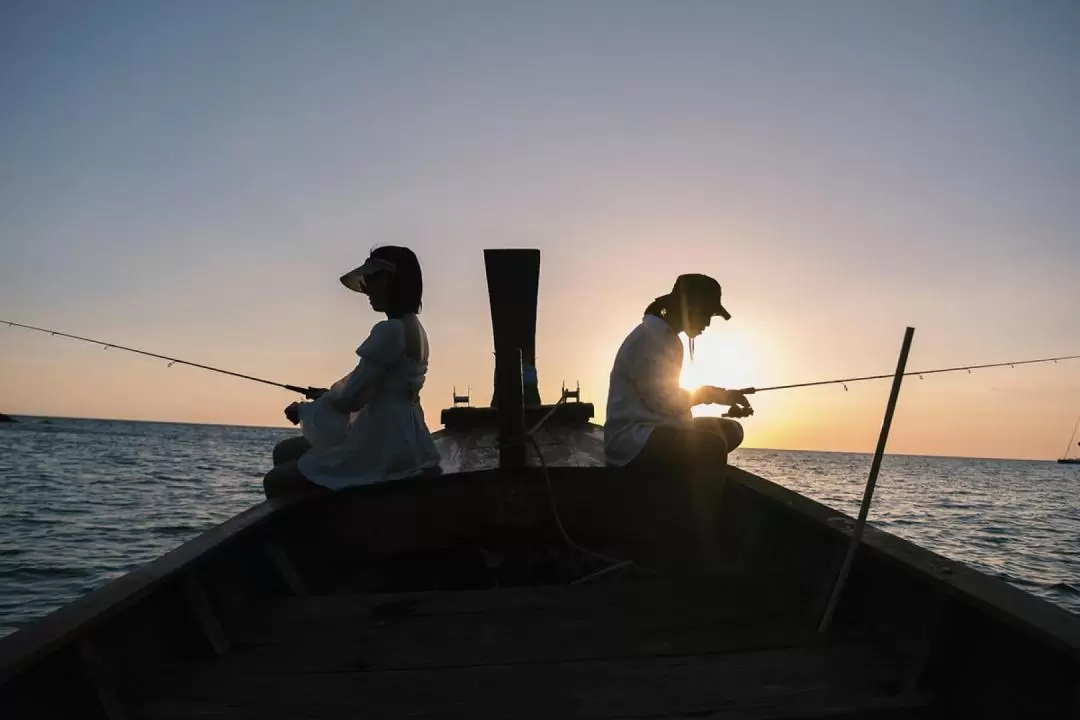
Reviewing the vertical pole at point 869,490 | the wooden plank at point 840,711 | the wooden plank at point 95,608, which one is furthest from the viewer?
the vertical pole at point 869,490

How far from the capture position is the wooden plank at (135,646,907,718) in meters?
2.00

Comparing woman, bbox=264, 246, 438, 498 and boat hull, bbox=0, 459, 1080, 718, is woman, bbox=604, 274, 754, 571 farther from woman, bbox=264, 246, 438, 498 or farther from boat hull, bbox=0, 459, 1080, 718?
woman, bbox=264, 246, 438, 498

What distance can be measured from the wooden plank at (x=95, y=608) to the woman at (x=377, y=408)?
94 centimetres

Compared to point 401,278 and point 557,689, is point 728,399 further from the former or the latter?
point 557,689

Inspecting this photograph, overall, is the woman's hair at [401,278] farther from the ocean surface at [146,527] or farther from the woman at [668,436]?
the ocean surface at [146,527]

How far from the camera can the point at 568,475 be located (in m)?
3.84

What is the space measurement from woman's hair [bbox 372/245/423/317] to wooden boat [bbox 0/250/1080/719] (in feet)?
3.15

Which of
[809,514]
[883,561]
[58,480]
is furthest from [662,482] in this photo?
[58,480]

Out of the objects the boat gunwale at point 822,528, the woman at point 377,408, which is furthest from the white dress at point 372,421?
the boat gunwale at point 822,528

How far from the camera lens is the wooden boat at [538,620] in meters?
1.95

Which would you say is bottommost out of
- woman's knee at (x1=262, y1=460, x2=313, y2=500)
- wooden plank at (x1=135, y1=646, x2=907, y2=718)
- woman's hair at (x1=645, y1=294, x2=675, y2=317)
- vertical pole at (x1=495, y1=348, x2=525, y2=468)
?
wooden plank at (x1=135, y1=646, x2=907, y2=718)

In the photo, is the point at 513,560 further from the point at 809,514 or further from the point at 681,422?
the point at 809,514

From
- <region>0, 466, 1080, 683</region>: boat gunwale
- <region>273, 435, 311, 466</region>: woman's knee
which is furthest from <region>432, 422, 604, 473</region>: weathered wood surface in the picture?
<region>0, 466, 1080, 683</region>: boat gunwale

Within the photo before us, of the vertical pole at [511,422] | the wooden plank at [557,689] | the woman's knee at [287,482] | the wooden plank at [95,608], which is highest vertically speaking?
the vertical pole at [511,422]
